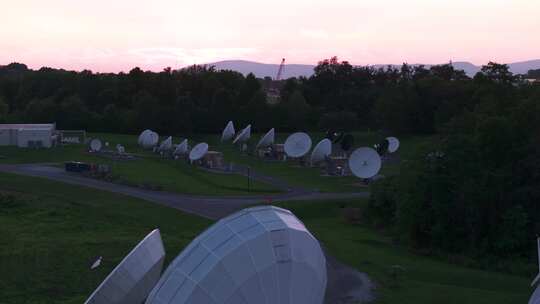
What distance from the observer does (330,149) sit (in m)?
69.9

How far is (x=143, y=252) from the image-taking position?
775 inches

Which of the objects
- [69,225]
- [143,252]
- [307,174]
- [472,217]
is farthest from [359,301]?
[307,174]

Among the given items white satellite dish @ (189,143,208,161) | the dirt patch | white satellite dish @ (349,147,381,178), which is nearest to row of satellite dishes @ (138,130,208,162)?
white satellite dish @ (189,143,208,161)

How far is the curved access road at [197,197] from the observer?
47.1 m

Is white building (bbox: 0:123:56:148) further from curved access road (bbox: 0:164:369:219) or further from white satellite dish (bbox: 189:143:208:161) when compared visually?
white satellite dish (bbox: 189:143:208:161)

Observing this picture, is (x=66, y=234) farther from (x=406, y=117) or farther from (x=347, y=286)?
(x=406, y=117)

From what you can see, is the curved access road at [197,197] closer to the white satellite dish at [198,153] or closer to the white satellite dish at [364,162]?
the white satellite dish at [364,162]

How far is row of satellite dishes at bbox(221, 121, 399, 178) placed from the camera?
58.1m

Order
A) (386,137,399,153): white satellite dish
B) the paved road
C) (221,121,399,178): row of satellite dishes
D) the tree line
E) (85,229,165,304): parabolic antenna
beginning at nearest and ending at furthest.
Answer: (85,229,165,304): parabolic antenna, the paved road, (221,121,399,178): row of satellite dishes, (386,137,399,153): white satellite dish, the tree line

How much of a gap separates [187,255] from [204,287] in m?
0.97

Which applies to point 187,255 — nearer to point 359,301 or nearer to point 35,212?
point 359,301

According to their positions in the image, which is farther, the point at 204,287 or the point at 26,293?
the point at 26,293

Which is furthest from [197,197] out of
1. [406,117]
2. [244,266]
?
[406,117]

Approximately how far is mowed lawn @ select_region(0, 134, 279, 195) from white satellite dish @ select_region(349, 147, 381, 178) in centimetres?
795
